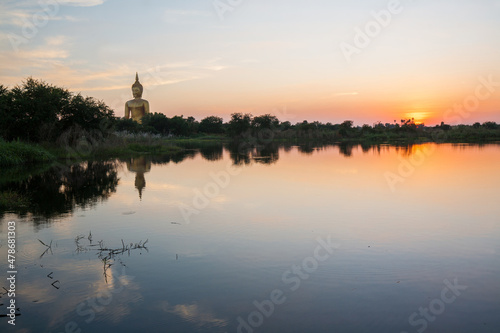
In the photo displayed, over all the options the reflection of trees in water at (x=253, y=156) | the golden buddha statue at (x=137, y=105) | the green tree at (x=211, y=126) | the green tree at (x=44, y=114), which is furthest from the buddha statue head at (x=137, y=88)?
the green tree at (x=44, y=114)

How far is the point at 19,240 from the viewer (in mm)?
7445

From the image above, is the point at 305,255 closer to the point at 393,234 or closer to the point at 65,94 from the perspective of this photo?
the point at 393,234

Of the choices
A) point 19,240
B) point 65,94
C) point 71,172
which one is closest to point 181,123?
point 65,94

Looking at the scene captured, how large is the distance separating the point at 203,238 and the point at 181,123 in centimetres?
7172

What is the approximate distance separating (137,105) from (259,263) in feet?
249

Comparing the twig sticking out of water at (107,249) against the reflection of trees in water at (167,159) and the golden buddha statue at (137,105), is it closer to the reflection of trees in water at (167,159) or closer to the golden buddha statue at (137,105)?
the reflection of trees in water at (167,159)

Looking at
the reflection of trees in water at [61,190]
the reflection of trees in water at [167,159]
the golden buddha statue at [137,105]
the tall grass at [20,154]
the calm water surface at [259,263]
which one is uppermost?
the golden buddha statue at [137,105]

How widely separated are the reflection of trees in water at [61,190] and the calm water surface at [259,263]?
128 millimetres

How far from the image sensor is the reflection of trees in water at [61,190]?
34.8 ft

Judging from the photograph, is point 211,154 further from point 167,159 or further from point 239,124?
point 239,124

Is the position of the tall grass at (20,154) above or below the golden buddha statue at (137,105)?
below

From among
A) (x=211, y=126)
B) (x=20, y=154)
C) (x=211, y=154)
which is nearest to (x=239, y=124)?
(x=211, y=126)

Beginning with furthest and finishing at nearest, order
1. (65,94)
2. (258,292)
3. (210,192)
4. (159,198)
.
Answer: (65,94) → (210,192) → (159,198) → (258,292)

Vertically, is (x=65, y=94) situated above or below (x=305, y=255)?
above
